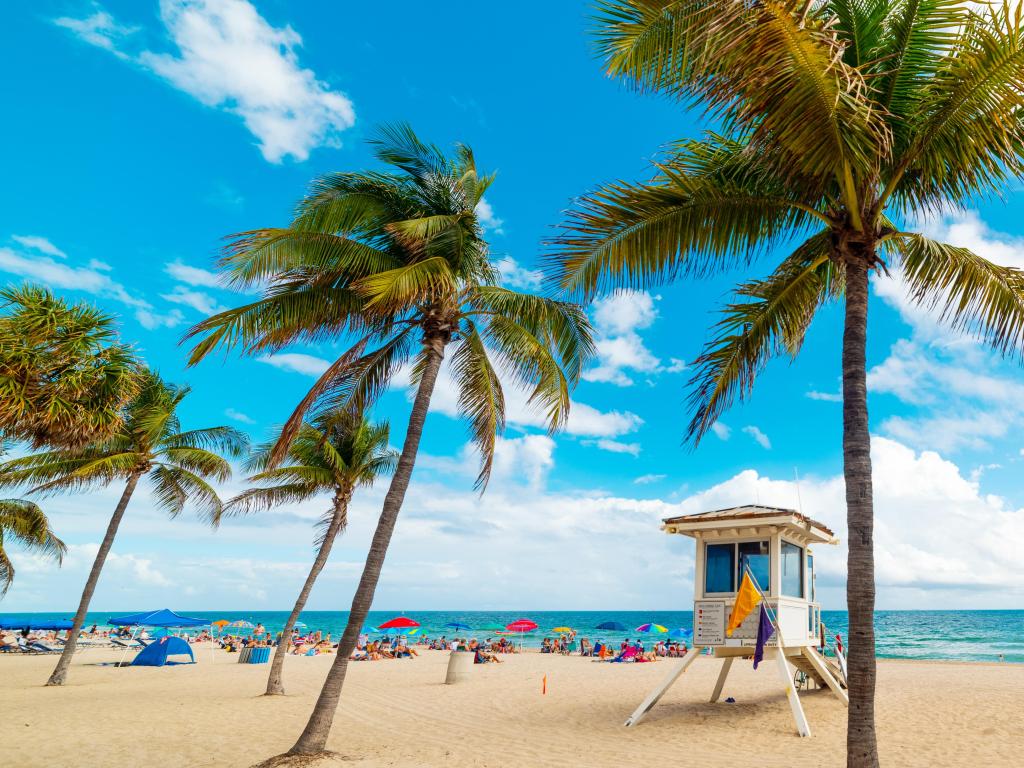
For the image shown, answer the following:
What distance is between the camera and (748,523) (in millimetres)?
13133

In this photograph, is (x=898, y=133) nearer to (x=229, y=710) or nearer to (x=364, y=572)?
(x=364, y=572)

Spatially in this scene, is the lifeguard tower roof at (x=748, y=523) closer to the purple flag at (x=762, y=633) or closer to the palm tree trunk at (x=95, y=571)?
the purple flag at (x=762, y=633)

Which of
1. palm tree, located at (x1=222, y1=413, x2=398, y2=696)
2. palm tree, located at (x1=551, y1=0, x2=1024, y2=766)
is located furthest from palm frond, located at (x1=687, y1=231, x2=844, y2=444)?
palm tree, located at (x1=222, y1=413, x2=398, y2=696)

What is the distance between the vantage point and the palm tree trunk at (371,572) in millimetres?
9422

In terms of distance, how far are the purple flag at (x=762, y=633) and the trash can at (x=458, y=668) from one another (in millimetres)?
11703

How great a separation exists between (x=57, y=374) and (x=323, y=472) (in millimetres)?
9551

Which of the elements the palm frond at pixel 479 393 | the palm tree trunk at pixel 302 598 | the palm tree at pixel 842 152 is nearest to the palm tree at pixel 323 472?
the palm tree trunk at pixel 302 598

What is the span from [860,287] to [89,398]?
10.7 meters

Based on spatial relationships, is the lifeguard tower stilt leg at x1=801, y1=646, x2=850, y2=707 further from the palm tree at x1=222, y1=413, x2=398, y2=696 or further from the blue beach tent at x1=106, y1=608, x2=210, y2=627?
the blue beach tent at x1=106, y1=608, x2=210, y2=627

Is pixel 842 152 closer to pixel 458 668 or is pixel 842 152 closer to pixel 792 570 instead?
pixel 792 570

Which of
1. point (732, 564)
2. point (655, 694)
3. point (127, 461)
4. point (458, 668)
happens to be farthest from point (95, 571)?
point (732, 564)

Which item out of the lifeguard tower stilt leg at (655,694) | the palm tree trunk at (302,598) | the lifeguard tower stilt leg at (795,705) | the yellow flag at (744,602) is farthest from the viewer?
the palm tree trunk at (302,598)

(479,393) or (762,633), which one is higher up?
(479,393)

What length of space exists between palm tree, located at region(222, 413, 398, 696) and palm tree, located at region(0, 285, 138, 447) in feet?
23.6
